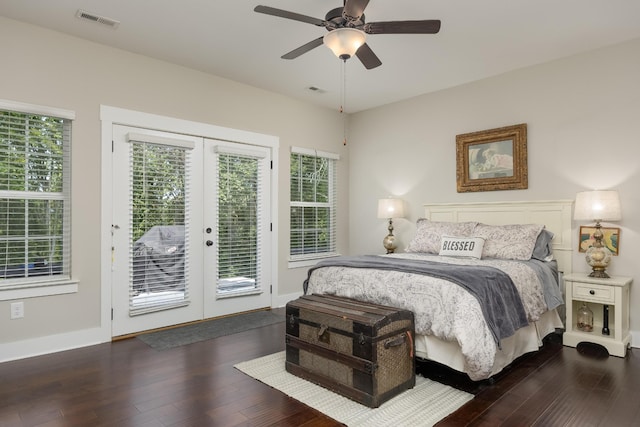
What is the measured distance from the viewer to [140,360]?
317 centimetres

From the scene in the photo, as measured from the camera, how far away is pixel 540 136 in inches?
163

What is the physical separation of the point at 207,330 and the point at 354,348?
2075 mm

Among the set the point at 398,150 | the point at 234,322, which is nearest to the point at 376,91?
the point at 398,150

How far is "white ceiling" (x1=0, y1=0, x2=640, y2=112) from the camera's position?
2.99 m

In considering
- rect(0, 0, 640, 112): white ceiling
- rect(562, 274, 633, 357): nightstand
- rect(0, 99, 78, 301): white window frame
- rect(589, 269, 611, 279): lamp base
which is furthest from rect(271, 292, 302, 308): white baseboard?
rect(589, 269, 611, 279): lamp base

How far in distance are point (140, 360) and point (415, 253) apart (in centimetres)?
287

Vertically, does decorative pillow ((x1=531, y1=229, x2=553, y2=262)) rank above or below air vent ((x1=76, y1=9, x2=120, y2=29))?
below

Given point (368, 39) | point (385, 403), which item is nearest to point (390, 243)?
point (368, 39)

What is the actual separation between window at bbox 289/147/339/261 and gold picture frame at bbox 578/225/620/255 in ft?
10.1

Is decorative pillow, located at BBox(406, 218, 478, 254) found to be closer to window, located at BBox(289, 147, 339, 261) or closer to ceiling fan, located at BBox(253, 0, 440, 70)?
window, located at BBox(289, 147, 339, 261)

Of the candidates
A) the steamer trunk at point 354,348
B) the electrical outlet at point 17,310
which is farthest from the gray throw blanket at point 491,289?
the electrical outlet at point 17,310

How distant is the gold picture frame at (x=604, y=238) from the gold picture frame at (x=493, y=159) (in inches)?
28.4

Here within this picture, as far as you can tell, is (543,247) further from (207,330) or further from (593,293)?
(207,330)

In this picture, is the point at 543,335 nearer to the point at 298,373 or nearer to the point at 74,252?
the point at 298,373
